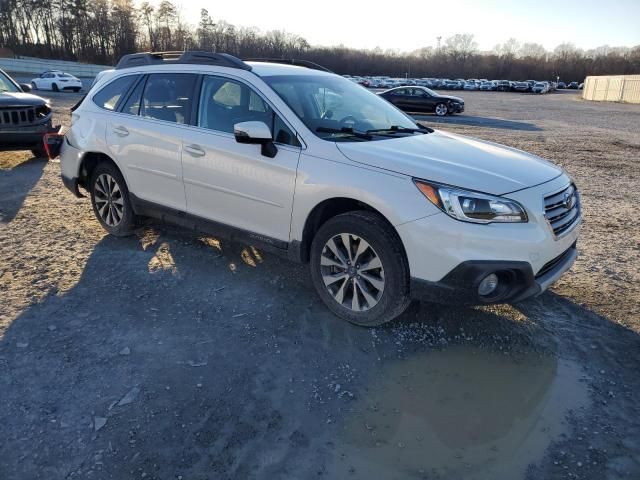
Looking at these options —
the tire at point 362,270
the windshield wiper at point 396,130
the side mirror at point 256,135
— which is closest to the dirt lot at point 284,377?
the tire at point 362,270

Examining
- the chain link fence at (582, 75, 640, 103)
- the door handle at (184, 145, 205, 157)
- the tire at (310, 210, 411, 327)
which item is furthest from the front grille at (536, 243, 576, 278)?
the chain link fence at (582, 75, 640, 103)

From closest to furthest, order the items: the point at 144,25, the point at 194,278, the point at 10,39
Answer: the point at 194,278
the point at 10,39
the point at 144,25

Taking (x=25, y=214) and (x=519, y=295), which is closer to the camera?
(x=519, y=295)

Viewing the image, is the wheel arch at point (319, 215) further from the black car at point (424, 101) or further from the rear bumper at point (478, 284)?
the black car at point (424, 101)

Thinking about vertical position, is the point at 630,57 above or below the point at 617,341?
above

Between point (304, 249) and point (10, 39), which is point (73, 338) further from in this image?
point (10, 39)

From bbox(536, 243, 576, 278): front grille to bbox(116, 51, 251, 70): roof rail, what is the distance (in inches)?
114

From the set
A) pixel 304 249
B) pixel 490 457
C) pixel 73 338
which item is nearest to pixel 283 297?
pixel 304 249

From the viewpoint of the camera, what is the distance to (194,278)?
4547mm

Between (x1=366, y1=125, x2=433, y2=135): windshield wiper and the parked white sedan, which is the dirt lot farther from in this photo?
the parked white sedan

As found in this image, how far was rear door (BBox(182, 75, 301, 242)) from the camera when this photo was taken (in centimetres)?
386

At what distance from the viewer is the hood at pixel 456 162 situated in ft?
10.6

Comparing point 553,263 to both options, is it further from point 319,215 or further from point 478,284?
point 319,215

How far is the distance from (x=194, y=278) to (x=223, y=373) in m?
1.57
